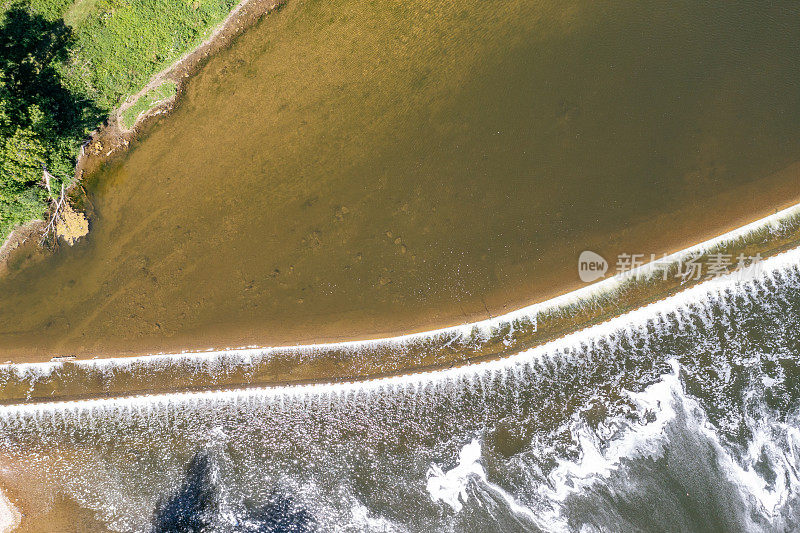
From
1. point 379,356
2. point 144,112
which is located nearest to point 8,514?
point 379,356

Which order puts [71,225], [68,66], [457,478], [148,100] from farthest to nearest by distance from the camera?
Answer: [71,225], [148,100], [457,478], [68,66]

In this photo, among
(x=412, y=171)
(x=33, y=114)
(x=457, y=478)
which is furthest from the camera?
(x=412, y=171)

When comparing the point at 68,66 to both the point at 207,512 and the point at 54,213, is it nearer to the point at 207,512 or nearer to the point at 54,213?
the point at 54,213

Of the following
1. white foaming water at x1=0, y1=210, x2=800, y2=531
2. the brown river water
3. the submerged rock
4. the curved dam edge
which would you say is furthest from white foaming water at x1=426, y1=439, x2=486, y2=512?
the submerged rock

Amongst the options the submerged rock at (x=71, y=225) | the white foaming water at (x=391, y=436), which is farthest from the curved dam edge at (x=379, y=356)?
the submerged rock at (x=71, y=225)

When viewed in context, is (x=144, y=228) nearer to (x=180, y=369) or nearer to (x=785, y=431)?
(x=180, y=369)

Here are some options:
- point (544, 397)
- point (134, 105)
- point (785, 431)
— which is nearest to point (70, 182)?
point (134, 105)
